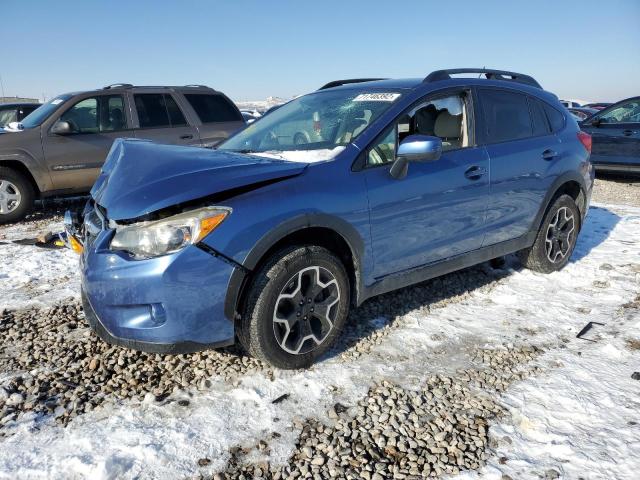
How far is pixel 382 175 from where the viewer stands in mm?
3137

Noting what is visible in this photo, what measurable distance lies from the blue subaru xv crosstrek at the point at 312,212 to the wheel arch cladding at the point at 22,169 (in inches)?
154

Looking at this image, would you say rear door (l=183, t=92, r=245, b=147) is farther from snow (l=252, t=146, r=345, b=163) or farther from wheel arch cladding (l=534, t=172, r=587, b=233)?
wheel arch cladding (l=534, t=172, r=587, b=233)

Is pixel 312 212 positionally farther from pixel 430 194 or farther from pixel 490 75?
pixel 490 75

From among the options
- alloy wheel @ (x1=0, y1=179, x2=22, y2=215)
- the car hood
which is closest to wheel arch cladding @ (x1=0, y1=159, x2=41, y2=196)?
alloy wheel @ (x1=0, y1=179, x2=22, y2=215)

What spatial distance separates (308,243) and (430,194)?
984 mm

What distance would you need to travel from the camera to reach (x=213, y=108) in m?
7.90

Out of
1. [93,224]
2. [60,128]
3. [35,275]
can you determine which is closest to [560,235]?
[93,224]

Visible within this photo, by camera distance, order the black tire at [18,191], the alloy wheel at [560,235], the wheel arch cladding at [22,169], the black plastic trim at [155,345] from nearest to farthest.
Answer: the black plastic trim at [155,345] → the alloy wheel at [560,235] → the black tire at [18,191] → the wheel arch cladding at [22,169]

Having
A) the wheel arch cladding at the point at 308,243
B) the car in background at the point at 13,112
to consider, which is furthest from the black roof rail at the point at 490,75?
the car in background at the point at 13,112

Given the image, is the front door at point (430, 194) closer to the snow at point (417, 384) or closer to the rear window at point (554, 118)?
the snow at point (417, 384)

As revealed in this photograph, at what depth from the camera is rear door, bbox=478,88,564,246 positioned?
12.7 ft

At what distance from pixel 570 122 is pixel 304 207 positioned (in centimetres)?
322

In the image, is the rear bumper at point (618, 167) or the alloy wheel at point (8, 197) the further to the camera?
the rear bumper at point (618, 167)

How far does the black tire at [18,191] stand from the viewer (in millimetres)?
6445
